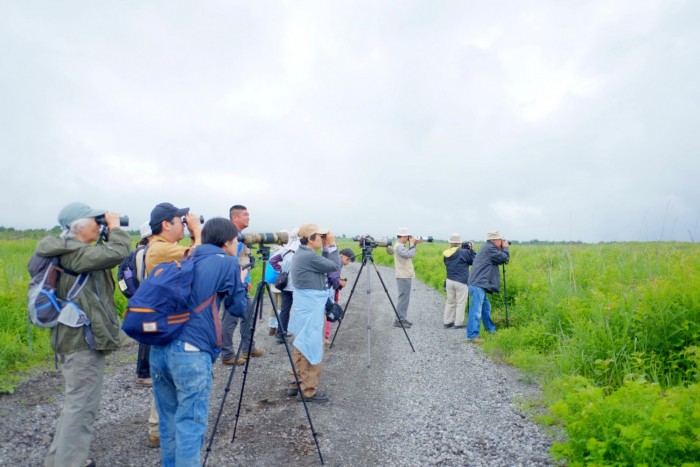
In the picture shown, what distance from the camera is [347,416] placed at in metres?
4.84

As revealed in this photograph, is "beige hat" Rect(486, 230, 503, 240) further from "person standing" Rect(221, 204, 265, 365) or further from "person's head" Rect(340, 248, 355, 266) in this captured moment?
"person standing" Rect(221, 204, 265, 365)

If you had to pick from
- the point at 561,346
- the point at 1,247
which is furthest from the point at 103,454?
the point at 1,247

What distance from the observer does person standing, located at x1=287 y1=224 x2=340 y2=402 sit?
510 centimetres

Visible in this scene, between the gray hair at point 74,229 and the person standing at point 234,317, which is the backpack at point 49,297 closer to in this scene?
the gray hair at point 74,229

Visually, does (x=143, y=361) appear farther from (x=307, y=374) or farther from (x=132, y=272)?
(x=307, y=374)

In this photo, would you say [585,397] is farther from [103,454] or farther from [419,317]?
[419,317]

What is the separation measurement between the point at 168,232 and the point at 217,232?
18.4 inches

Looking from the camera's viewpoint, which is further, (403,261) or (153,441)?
(403,261)

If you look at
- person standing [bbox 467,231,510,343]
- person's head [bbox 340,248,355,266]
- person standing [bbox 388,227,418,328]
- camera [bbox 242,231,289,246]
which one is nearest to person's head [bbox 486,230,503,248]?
person standing [bbox 467,231,510,343]

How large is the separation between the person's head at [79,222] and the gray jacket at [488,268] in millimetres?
6584

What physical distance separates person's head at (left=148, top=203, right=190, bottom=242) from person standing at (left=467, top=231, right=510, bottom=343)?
608 centimetres

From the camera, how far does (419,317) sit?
10672 mm

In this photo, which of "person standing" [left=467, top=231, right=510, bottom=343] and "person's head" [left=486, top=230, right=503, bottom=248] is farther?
"person's head" [left=486, top=230, right=503, bottom=248]

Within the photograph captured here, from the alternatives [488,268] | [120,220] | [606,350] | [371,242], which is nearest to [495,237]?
Answer: [488,268]
